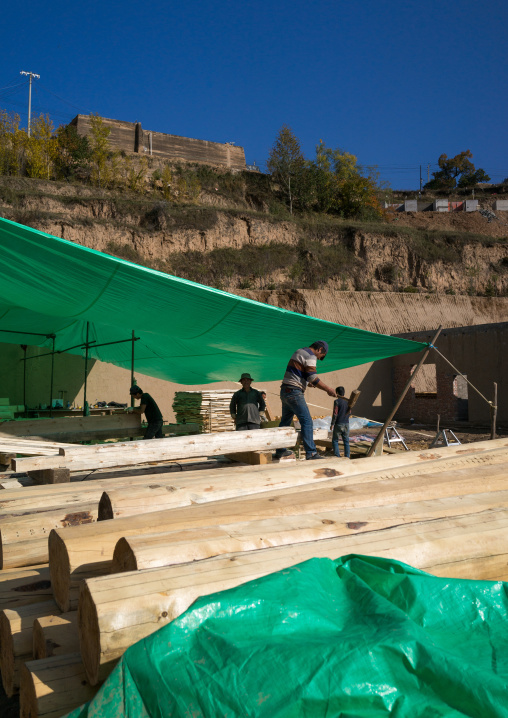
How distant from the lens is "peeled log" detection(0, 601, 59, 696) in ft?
7.25

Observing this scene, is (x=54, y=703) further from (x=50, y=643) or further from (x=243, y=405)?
(x=243, y=405)

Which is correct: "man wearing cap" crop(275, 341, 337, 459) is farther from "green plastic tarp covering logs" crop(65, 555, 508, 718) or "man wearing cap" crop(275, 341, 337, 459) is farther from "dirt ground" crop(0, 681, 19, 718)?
"green plastic tarp covering logs" crop(65, 555, 508, 718)

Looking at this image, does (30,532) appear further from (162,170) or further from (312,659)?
(162,170)

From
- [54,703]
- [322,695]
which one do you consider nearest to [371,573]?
[322,695]

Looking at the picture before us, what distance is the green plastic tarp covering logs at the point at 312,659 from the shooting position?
146 centimetres

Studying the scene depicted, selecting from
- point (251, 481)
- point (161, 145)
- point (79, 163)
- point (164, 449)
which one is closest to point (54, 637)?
point (251, 481)

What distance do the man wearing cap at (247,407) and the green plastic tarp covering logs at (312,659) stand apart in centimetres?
584

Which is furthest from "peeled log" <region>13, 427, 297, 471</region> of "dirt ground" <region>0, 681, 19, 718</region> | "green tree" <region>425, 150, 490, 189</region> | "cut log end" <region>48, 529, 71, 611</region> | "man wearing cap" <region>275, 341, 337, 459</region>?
"green tree" <region>425, 150, 490, 189</region>

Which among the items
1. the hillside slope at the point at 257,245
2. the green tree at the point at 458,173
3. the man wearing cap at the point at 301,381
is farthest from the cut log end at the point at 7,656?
the green tree at the point at 458,173

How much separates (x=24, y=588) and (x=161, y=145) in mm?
41230

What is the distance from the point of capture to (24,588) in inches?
107

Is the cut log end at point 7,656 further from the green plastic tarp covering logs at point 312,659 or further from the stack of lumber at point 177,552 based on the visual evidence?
the green plastic tarp covering logs at point 312,659

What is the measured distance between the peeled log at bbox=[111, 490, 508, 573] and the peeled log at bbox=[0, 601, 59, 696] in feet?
1.54

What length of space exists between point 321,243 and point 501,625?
29483 mm
